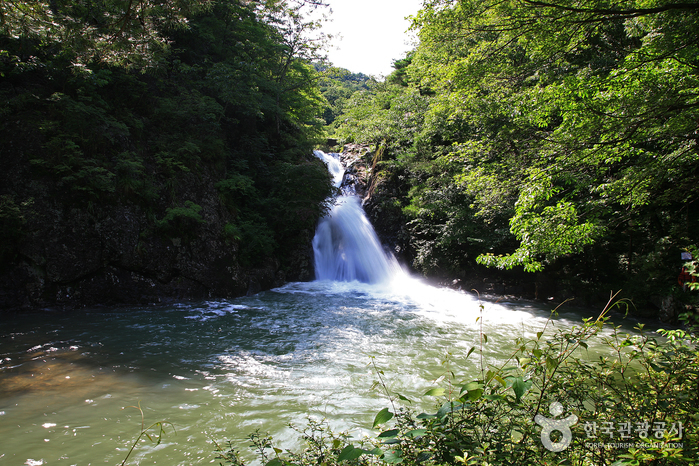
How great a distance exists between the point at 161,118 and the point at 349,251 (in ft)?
31.0

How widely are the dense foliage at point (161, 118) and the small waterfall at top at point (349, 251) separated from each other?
1472 mm

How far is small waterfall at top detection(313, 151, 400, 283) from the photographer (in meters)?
15.5

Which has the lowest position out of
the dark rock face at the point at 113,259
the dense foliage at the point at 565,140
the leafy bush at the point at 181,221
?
the dark rock face at the point at 113,259

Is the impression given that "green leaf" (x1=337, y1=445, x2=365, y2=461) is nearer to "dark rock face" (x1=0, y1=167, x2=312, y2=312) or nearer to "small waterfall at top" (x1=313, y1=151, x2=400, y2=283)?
"dark rock face" (x1=0, y1=167, x2=312, y2=312)

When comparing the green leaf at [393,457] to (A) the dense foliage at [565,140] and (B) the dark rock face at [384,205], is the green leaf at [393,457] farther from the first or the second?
(B) the dark rock face at [384,205]

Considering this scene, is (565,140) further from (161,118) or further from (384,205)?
(161,118)

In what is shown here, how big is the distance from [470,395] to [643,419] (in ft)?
3.93

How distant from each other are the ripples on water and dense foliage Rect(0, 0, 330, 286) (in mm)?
3426

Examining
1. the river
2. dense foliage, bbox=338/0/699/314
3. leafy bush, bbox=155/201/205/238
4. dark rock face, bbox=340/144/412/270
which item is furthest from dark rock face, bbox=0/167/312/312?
dense foliage, bbox=338/0/699/314

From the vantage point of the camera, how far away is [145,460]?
130 inches

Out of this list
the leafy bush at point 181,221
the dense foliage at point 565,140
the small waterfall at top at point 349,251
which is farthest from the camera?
the small waterfall at top at point 349,251

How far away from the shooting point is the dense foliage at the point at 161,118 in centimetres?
557

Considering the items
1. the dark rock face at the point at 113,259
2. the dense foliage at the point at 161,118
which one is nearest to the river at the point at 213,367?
the dark rock face at the point at 113,259

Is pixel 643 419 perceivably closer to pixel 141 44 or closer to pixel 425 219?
pixel 141 44
